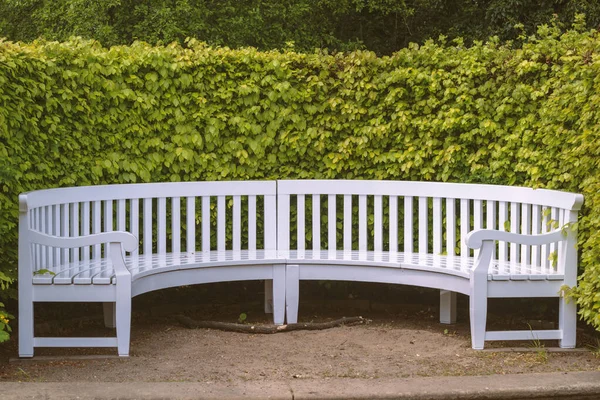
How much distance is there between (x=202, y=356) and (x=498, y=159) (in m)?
2.84

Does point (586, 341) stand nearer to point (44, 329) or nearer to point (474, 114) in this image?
point (474, 114)

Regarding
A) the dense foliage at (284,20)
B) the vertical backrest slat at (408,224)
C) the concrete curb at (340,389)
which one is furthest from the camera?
the dense foliage at (284,20)

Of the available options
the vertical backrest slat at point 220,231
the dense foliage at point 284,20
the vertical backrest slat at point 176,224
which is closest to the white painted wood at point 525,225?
the vertical backrest slat at point 220,231

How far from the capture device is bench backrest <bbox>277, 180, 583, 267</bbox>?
656cm

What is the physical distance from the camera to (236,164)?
7273 mm

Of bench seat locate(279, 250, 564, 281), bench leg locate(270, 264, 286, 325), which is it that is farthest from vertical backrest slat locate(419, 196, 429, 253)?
bench leg locate(270, 264, 286, 325)

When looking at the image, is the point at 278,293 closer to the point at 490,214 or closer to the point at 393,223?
the point at 393,223

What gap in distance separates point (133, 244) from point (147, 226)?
1.36m

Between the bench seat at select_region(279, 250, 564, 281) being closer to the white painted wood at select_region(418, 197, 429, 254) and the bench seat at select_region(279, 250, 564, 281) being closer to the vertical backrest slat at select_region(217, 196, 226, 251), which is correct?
the white painted wood at select_region(418, 197, 429, 254)

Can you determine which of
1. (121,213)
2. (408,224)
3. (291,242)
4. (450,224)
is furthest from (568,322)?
(121,213)

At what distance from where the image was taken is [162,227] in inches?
272

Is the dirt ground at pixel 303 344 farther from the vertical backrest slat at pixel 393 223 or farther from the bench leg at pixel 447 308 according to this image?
the vertical backrest slat at pixel 393 223

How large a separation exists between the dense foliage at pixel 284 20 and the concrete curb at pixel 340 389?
8.72 meters

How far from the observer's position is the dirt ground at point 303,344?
5309mm
